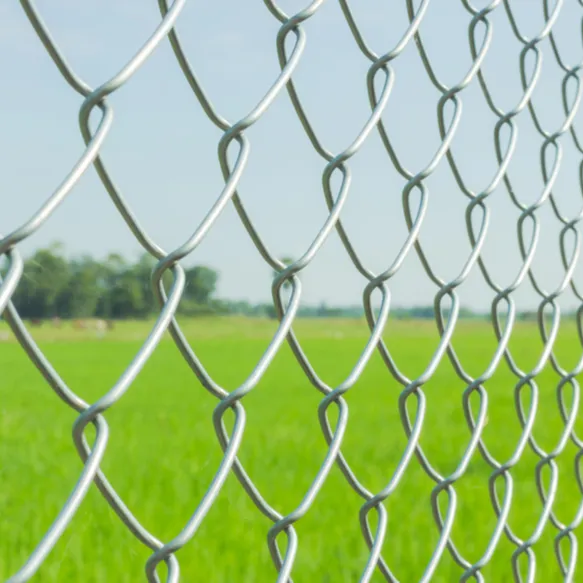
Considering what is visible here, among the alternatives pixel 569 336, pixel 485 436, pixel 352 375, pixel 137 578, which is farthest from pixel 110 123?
pixel 569 336

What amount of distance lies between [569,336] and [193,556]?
31671 millimetres

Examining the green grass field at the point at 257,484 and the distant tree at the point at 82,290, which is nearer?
the distant tree at the point at 82,290

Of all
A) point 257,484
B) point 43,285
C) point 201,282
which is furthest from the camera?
point 257,484

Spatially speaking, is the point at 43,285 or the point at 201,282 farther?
the point at 201,282

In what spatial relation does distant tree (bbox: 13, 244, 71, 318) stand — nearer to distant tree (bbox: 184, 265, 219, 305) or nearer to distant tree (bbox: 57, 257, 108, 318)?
distant tree (bbox: 57, 257, 108, 318)

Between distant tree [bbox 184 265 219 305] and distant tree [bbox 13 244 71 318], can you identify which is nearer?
distant tree [bbox 13 244 71 318]

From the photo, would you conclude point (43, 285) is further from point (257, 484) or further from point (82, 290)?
point (257, 484)

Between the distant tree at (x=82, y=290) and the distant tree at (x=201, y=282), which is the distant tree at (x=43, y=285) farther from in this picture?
the distant tree at (x=201, y=282)

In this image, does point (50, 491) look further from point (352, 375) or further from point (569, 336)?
point (569, 336)

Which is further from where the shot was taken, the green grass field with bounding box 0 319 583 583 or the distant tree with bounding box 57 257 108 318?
the green grass field with bounding box 0 319 583 583

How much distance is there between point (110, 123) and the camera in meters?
0.65

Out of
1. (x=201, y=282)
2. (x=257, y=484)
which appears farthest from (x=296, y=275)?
(x=257, y=484)

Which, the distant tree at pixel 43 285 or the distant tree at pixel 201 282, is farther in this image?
the distant tree at pixel 201 282

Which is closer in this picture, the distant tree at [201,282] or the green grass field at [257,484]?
the distant tree at [201,282]
